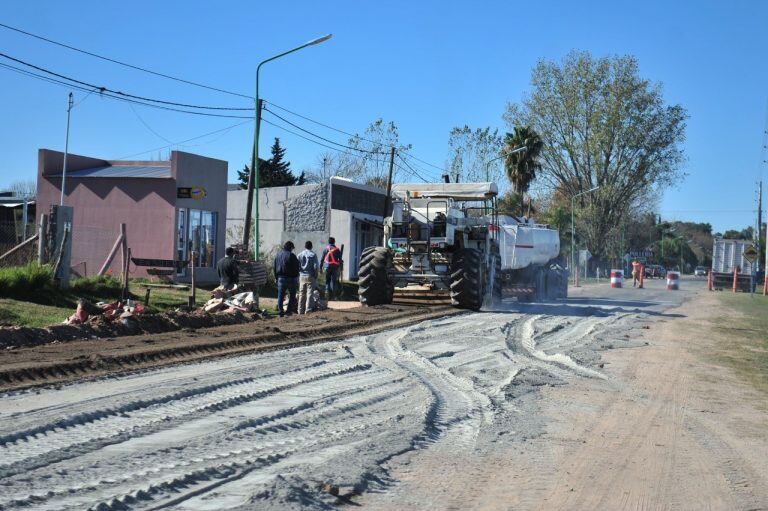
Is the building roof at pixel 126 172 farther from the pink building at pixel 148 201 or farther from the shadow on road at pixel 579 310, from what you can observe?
the shadow on road at pixel 579 310

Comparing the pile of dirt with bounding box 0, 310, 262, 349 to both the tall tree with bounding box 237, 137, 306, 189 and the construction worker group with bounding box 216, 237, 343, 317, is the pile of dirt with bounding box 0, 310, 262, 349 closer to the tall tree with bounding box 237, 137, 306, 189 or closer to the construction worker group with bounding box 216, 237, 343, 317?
the construction worker group with bounding box 216, 237, 343, 317

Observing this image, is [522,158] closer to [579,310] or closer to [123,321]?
[579,310]

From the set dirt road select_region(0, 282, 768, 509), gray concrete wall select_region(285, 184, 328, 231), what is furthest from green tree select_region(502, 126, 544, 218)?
dirt road select_region(0, 282, 768, 509)

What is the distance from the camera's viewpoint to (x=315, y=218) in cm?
3628

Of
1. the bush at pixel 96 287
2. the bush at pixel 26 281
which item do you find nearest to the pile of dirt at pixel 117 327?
the bush at pixel 26 281

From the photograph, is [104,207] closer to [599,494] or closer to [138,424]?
[138,424]

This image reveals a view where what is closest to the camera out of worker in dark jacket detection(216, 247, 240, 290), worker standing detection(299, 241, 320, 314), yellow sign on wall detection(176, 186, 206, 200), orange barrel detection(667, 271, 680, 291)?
worker standing detection(299, 241, 320, 314)

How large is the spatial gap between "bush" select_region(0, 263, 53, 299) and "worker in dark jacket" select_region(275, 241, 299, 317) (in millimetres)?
5122

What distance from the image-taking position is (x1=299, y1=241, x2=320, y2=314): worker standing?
18719 mm

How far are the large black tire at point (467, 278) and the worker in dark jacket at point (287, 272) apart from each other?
461 cm

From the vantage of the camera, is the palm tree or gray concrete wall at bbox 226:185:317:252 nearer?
gray concrete wall at bbox 226:185:317:252

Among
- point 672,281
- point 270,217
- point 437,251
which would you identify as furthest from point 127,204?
point 672,281

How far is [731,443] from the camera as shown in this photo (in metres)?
7.60

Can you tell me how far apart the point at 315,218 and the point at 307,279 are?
1765cm
